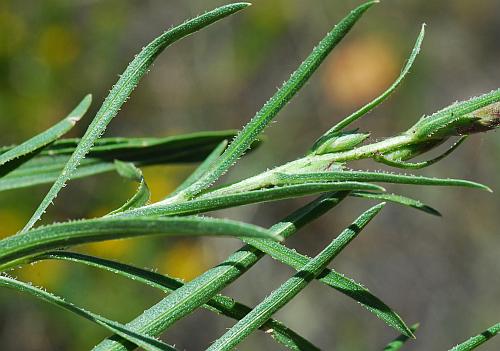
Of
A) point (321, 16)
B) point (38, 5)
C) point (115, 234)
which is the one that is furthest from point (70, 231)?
point (321, 16)

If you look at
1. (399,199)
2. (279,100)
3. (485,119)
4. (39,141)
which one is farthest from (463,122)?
(39,141)

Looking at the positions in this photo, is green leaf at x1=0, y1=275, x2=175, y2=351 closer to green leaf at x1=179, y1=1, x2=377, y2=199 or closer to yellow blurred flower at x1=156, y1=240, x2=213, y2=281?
green leaf at x1=179, y1=1, x2=377, y2=199

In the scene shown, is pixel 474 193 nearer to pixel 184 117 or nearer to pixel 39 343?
pixel 184 117

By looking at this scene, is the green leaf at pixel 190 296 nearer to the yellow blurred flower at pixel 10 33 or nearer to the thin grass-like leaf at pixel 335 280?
the thin grass-like leaf at pixel 335 280

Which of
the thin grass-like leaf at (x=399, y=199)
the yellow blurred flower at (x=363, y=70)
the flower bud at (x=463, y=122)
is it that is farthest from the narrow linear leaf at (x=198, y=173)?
the yellow blurred flower at (x=363, y=70)

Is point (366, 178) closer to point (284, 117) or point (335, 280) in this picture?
point (335, 280)

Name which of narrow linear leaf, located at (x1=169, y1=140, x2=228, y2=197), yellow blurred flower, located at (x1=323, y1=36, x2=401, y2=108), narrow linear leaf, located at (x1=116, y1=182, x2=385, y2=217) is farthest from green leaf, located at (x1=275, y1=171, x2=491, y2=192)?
yellow blurred flower, located at (x1=323, y1=36, x2=401, y2=108)

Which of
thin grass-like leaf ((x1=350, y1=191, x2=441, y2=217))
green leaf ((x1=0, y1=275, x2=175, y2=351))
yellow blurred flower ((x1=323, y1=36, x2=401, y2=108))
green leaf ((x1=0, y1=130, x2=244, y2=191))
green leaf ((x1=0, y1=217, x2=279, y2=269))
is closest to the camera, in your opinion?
green leaf ((x1=0, y1=217, x2=279, y2=269))
